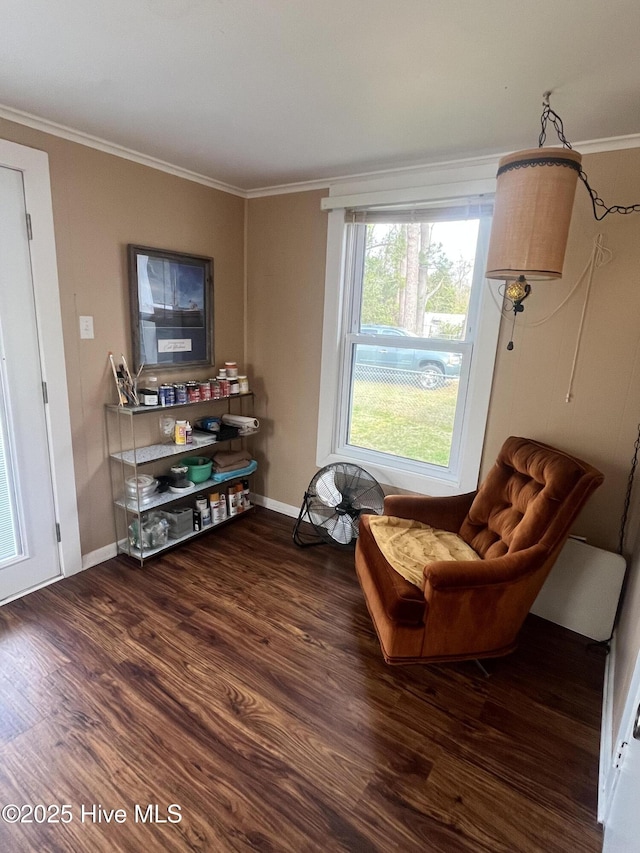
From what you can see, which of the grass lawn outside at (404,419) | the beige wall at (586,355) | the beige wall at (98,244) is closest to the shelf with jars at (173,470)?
the beige wall at (98,244)

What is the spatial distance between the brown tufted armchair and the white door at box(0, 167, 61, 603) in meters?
1.73

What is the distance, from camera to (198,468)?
2.88m

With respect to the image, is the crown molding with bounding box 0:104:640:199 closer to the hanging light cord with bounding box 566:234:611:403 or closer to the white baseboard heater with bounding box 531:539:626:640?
the hanging light cord with bounding box 566:234:611:403

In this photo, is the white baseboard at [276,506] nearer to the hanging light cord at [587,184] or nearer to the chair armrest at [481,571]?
the chair armrest at [481,571]

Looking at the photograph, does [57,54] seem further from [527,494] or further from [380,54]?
[527,494]

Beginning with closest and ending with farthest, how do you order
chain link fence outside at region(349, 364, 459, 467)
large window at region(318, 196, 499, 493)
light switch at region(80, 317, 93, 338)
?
light switch at region(80, 317, 93, 338)
large window at region(318, 196, 499, 493)
chain link fence outside at region(349, 364, 459, 467)

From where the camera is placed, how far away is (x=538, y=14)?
1185mm

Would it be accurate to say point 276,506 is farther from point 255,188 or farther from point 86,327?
point 255,188

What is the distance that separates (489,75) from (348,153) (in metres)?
0.93

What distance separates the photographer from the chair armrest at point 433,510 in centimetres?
237

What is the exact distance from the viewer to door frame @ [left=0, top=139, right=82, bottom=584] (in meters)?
2.04

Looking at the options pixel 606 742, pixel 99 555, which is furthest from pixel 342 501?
pixel 606 742

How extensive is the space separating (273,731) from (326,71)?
2.33m

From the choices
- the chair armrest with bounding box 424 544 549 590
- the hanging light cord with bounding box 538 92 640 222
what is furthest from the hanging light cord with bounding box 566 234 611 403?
the chair armrest with bounding box 424 544 549 590
